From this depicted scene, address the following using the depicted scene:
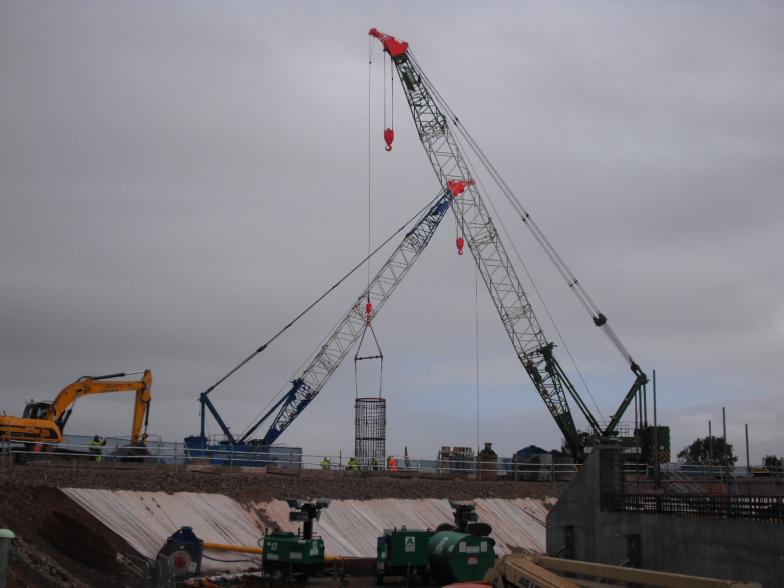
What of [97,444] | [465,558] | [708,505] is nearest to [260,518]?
[97,444]

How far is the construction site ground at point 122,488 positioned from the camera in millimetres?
24141

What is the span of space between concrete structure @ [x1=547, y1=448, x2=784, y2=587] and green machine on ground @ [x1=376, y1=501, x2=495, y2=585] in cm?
322

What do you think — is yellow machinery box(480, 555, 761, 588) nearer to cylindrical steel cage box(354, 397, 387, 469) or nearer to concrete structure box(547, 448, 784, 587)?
concrete structure box(547, 448, 784, 587)

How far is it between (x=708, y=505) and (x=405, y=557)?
10.4 metres

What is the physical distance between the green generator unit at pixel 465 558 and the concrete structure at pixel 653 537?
3.50 m

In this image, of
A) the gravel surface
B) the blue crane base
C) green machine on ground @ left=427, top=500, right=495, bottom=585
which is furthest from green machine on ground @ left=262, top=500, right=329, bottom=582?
the blue crane base

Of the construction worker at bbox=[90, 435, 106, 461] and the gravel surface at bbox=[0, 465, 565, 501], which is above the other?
the construction worker at bbox=[90, 435, 106, 461]

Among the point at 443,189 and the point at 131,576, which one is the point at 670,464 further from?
→ the point at 131,576

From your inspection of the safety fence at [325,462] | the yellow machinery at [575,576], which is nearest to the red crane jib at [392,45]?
the safety fence at [325,462]

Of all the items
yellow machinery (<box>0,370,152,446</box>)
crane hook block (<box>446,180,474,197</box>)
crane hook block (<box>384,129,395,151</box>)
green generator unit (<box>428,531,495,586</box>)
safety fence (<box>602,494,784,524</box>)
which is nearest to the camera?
safety fence (<box>602,494,784,524</box>)

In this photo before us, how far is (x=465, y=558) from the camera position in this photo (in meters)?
27.5

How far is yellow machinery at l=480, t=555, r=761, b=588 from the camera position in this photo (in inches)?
533

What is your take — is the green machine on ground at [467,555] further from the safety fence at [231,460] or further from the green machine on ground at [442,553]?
the safety fence at [231,460]

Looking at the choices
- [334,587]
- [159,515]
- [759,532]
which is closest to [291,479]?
[159,515]
